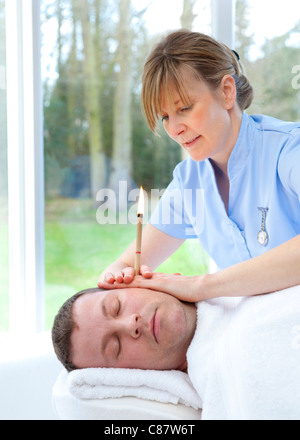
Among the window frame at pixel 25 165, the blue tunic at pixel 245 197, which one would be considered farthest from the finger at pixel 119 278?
the window frame at pixel 25 165

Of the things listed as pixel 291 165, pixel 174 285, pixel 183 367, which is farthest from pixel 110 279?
pixel 291 165

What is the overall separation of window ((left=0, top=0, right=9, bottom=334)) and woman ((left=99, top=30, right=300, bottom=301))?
66cm

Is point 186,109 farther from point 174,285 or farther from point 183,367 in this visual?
point 183,367

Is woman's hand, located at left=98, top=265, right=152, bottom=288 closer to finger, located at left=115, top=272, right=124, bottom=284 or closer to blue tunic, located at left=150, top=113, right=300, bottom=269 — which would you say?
finger, located at left=115, top=272, right=124, bottom=284

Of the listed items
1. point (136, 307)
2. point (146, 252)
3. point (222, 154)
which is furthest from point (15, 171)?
point (136, 307)

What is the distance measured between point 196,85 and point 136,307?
697 mm

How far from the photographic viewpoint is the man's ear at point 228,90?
1.52 metres

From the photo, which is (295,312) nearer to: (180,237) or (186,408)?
(186,408)

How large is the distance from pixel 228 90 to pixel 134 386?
0.94 m

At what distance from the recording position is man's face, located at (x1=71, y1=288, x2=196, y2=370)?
48.1 inches

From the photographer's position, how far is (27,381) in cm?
167

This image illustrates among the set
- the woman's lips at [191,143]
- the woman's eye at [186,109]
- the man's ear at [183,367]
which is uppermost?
the woman's eye at [186,109]

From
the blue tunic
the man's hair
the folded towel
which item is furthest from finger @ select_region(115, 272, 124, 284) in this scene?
the blue tunic

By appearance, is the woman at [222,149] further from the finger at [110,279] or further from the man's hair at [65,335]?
the man's hair at [65,335]
